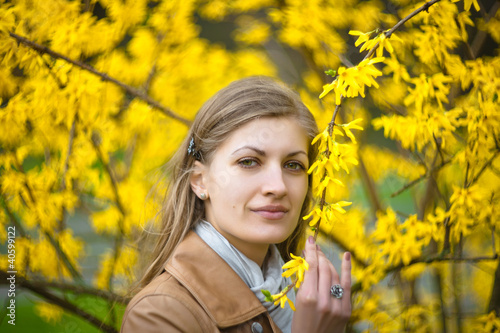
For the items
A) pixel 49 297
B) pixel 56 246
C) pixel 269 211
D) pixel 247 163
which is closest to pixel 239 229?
pixel 269 211

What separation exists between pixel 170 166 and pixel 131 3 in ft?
3.25

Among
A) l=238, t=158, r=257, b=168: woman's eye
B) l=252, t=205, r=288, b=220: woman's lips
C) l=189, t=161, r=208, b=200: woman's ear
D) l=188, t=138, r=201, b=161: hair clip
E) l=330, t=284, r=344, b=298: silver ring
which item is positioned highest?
l=188, t=138, r=201, b=161: hair clip

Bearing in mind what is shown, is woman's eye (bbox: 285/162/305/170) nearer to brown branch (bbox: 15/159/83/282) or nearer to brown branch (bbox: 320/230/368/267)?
brown branch (bbox: 320/230/368/267)

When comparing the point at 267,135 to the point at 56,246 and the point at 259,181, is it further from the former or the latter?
the point at 56,246

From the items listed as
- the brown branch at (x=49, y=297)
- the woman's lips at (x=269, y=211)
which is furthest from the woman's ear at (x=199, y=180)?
the brown branch at (x=49, y=297)

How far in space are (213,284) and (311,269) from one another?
317 millimetres

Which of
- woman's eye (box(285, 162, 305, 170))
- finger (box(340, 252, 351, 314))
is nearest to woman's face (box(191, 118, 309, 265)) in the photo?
woman's eye (box(285, 162, 305, 170))

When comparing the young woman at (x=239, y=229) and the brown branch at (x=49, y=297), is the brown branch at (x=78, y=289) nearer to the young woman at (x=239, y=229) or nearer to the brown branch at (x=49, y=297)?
the brown branch at (x=49, y=297)

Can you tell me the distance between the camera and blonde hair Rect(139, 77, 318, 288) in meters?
1.57

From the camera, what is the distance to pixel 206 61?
3189 millimetres

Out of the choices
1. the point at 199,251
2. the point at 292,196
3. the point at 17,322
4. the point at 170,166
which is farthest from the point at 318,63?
the point at 17,322

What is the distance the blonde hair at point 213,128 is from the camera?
157 centimetres

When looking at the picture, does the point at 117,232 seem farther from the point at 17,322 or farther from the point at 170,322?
the point at 170,322

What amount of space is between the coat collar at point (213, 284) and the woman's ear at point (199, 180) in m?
0.18
